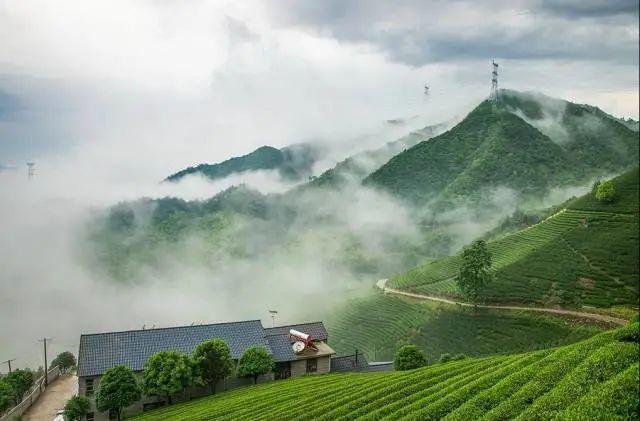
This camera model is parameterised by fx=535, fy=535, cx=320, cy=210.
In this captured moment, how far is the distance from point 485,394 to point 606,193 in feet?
135

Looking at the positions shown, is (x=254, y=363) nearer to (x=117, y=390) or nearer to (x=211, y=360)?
(x=211, y=360)

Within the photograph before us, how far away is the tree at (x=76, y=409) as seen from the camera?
70.6 feet

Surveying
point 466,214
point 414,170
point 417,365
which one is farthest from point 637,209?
point 414,170

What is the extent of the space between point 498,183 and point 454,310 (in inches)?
1800

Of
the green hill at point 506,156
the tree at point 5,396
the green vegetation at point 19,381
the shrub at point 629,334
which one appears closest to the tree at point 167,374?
the tree at point 5,396

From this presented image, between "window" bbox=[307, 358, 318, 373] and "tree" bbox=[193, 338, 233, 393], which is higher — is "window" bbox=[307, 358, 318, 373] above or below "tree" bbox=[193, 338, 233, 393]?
below

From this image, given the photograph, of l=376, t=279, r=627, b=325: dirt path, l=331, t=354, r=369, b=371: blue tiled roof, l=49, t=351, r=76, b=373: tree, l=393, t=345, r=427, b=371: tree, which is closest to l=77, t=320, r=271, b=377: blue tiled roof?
l=331, t=354, r=369, b=371: blue tiled roof

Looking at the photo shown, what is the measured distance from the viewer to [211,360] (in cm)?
2391

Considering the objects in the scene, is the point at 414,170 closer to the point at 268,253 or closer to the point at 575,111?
the point at 268,253

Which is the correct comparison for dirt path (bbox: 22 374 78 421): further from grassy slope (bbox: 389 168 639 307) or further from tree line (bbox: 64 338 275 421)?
grassy slope (bbox: 389 168 639 307)

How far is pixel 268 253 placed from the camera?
87125mm

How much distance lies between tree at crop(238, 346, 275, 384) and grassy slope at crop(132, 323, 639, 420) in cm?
413

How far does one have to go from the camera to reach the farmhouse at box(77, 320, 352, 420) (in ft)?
79.6

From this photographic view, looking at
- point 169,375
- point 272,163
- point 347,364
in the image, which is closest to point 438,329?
point 347,364
